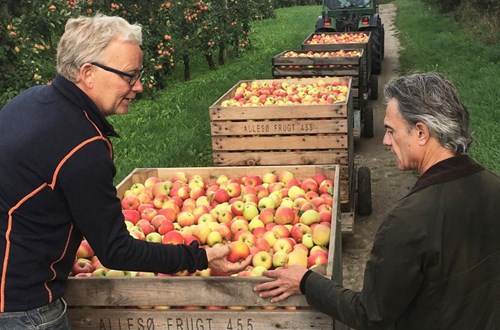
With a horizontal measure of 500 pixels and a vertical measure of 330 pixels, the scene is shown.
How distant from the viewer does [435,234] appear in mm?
1979

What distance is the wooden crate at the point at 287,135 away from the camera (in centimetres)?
564

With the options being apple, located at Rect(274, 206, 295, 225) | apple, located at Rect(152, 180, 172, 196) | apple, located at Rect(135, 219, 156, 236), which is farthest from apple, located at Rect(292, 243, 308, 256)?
apple, located at Rect(152, 180, 172, 196)

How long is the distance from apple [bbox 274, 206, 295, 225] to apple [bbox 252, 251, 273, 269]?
484mm

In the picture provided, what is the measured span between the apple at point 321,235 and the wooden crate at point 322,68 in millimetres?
5579

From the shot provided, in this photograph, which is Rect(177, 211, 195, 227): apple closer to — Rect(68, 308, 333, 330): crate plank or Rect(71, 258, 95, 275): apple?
Rect(71, 258, 95, 275): apple

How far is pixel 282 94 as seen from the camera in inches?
268

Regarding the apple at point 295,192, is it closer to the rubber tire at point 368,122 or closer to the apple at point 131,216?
the apple at point 131,216

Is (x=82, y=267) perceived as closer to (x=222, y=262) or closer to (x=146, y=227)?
(x=146, y=227)

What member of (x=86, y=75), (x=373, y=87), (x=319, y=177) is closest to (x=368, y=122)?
(x=373, y=87)

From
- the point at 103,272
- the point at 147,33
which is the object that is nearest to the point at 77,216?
the point at 103,272

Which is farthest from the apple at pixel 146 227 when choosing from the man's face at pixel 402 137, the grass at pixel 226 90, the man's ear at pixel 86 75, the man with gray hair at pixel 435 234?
the grass at pixel 226 90

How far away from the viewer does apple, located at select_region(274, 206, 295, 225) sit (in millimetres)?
3348

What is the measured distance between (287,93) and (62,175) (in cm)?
509

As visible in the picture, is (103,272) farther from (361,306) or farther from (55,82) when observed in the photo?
(361,306)
